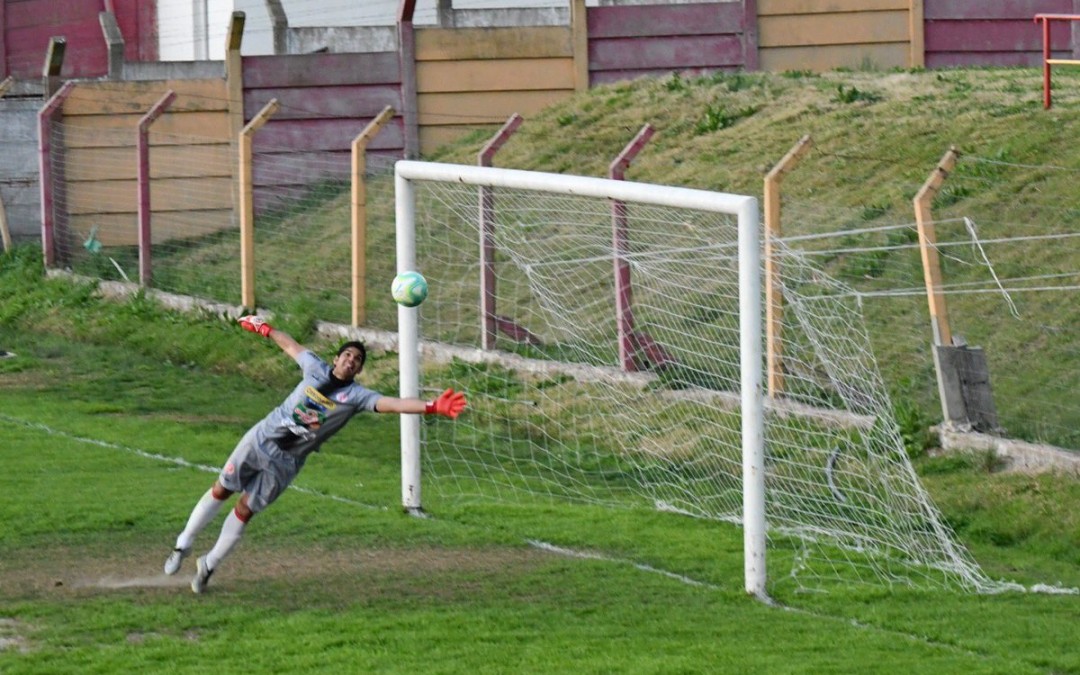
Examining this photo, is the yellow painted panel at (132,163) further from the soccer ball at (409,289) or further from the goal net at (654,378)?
the soccer ball at (409,289)

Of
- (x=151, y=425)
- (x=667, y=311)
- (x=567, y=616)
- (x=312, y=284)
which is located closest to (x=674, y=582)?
(x=567, y=616)

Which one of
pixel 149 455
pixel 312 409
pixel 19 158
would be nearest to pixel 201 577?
pixel 312 409

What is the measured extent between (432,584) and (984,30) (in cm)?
1299

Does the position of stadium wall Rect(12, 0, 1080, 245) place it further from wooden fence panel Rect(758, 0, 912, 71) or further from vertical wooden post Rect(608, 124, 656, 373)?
vertical wooden post Rect(608, 124, 656, 373)

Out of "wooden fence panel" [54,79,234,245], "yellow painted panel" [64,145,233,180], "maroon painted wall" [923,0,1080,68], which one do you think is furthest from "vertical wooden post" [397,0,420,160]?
"maroon painted wall" [923,0,1080,68]

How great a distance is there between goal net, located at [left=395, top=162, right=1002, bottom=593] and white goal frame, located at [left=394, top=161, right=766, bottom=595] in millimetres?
11

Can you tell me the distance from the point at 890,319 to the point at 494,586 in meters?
5.14

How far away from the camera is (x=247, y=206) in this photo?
16797 mm

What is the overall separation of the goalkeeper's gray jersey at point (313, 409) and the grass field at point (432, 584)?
781 mm

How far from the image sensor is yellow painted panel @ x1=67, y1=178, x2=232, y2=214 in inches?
754

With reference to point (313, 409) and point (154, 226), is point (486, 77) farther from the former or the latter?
point (313, 409)

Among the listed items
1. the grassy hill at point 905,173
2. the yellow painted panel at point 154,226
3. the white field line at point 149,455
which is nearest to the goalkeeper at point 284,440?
the white field line at point 149,455

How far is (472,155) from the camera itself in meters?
19.3

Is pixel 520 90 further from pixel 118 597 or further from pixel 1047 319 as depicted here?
pixel 118 597
